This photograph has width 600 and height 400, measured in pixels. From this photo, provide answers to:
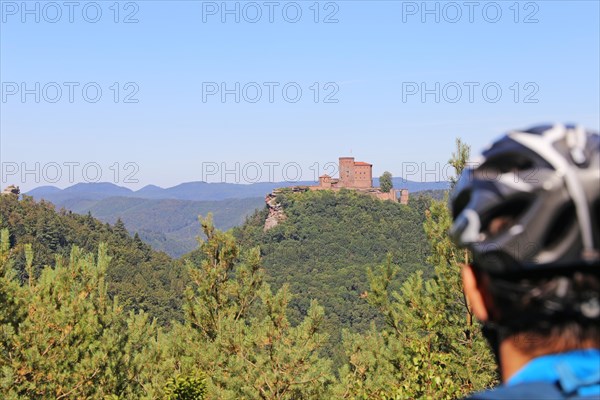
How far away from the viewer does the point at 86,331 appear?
43.1ft

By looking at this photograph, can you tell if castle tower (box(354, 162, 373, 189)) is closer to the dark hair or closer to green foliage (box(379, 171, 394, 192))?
green foliage (box(379, 171, 394, 192))

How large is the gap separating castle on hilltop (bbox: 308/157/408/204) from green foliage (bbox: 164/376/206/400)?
459 ft

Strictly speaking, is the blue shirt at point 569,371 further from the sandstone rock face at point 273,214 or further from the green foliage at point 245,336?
the sandstone rock face at point 273,214

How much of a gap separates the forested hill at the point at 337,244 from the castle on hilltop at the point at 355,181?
5663 millimetres

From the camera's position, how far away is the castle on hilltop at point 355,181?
15188cm

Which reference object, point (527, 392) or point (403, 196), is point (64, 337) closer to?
point (527, 392)

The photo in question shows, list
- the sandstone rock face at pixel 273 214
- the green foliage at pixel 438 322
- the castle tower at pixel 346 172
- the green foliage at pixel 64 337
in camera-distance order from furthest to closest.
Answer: the castle tower at pixel 346 172 < the sandstone rock face at pixel 273 214 < the green foliage at pixel 64 337 < the green foliage at pixel 438 322

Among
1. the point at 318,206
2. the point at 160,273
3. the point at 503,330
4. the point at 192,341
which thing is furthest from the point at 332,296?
the point at 503,330

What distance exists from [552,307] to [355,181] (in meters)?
159

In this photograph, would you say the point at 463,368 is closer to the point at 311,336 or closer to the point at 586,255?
the point at 311,336

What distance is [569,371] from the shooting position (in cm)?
111

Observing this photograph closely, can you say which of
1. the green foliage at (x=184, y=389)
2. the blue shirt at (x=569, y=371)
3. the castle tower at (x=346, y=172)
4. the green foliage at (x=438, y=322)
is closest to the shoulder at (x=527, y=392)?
the blue shirt at (x=569, y=371)

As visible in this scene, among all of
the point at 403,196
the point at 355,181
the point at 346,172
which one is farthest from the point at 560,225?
the point at 346,172

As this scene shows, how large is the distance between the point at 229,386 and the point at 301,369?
134 cm
